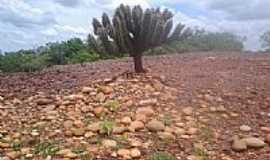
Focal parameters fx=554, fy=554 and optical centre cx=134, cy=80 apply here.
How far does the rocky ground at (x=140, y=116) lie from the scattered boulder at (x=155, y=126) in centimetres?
1

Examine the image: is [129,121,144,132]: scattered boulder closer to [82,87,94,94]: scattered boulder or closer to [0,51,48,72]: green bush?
[82,87,94,94]: scattered boulder

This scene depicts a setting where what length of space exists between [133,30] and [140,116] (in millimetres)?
2438

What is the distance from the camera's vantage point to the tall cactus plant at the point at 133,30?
788 centimetres

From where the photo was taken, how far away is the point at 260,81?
757 cm

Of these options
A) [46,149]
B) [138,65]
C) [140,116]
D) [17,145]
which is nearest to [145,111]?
[140,116]

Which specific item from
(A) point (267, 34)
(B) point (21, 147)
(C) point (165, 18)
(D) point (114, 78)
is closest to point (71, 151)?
(B) point (21, 147)

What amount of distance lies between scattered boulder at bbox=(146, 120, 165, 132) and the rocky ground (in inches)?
0.4

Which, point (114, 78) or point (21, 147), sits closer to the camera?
point (21, 147)

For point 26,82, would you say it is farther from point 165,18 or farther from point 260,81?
point 260,81

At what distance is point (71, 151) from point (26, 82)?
10.9ft

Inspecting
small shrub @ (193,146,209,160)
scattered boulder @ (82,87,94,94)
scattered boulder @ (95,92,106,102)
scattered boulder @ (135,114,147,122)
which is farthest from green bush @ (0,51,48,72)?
small shrub @ (193,146,209,160)

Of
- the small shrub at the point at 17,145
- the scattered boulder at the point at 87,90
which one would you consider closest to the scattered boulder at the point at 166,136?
the small shrub at the point at 17,145

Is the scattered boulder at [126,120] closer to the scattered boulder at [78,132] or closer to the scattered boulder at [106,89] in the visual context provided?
the scattered boulder at [78,132]

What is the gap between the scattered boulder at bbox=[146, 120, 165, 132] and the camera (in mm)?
5551
